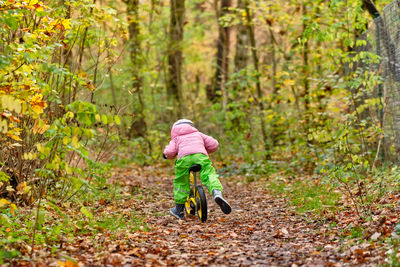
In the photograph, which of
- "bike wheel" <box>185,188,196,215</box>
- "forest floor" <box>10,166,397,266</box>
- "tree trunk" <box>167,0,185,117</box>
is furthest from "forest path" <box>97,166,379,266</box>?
"tree trunk" <box>167,0,185,117</box>

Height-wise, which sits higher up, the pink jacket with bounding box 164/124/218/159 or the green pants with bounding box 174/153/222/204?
the pink jacket with bounding box 164/124/218/159

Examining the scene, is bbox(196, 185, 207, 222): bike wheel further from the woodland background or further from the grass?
the grass

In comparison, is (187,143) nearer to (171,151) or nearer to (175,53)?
(171,151)

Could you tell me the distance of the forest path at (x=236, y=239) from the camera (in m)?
4.52

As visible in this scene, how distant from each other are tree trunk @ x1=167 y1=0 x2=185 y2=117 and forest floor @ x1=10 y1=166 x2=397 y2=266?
8893 mm

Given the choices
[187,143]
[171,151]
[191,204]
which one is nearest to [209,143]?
[187,143]

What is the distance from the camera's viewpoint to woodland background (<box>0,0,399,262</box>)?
4852mm

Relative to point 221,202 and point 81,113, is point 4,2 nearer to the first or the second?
point 81,113

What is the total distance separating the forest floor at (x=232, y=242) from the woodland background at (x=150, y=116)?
0.43 meters

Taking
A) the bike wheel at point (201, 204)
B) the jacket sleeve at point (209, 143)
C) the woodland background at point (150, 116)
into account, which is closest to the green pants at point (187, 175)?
the bike wheel at point (201, 204)

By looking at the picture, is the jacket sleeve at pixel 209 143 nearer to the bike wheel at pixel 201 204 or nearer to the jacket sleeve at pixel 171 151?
the jacket sleeve at pixel 171 151

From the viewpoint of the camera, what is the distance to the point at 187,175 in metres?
7.11

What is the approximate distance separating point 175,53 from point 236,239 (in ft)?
40.4

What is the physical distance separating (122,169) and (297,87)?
6.35m
